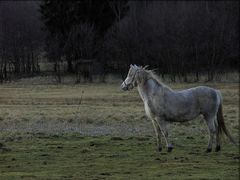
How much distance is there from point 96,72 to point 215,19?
1737cm

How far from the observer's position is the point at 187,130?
19.6 m

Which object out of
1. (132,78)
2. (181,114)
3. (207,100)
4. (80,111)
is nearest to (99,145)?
(132,78)

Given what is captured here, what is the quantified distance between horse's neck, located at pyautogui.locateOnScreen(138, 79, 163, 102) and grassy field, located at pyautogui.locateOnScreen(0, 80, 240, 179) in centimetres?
147

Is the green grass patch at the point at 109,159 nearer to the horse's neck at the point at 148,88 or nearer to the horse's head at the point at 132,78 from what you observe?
the horse's neck at the point at 148,88

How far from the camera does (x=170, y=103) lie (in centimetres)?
1462

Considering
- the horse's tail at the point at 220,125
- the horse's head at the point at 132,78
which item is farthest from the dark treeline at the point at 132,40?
the horse's head at the point at 132,78

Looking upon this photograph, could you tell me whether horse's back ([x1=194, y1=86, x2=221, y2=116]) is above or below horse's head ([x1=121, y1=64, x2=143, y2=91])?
below

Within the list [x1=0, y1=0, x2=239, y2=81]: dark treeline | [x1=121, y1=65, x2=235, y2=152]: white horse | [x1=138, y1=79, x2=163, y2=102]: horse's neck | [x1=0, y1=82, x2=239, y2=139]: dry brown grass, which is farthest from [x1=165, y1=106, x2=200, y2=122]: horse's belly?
[x1=0, y1=0, x2=239, y2=81]: dark treeline

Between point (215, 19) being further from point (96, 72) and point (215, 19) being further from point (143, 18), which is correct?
point (96, 72)

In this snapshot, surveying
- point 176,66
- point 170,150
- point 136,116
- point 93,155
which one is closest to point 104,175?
point 93,155

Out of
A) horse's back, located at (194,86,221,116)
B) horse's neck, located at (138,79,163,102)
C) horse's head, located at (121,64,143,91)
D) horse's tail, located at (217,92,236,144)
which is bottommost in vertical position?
horse's tail, located at (217,92,236,144)

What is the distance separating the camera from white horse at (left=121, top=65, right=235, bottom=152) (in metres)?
14.6

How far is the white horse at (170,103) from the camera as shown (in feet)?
47.9

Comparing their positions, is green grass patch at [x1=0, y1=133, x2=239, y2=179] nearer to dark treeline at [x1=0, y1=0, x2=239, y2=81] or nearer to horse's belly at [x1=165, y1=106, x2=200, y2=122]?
horse's belly at [x1=165, y1=106, x2=200, y2=122]
